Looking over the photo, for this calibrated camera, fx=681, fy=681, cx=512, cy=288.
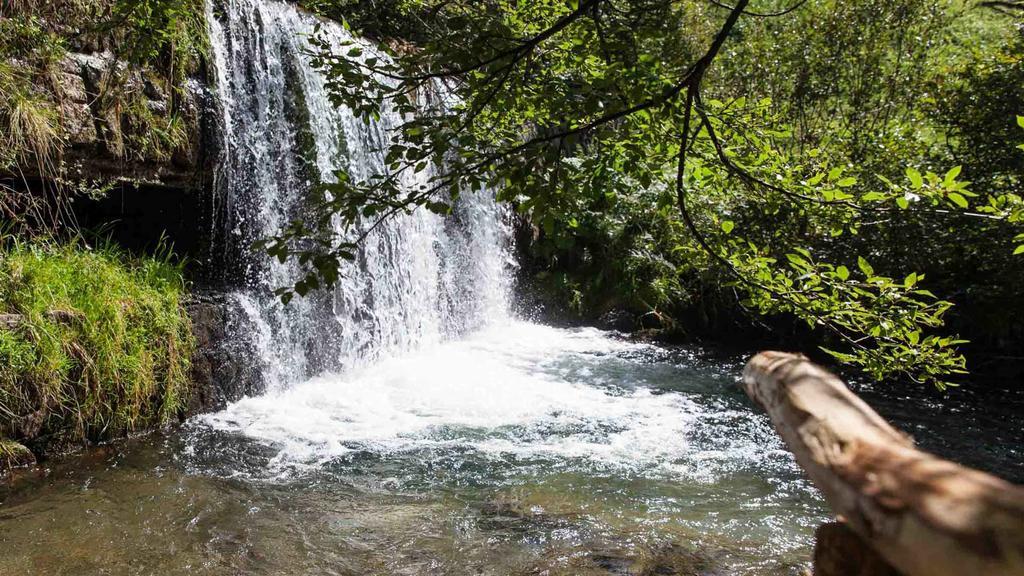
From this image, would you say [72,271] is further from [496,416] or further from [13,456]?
[496,416]

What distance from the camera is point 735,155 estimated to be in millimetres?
3209

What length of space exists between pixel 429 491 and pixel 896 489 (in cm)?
405

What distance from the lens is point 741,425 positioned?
689 centimetres

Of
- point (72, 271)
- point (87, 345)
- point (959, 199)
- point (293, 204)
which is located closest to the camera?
point (959, 199)

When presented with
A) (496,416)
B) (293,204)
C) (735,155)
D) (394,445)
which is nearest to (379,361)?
(293,204)

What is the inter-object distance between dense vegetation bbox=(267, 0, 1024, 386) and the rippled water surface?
4.63ft

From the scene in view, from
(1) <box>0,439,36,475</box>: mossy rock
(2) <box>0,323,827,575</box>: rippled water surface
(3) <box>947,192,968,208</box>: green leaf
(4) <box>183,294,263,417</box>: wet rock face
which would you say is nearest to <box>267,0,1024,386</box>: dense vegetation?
(3) <box>947,192,968,208</box>: green leaf

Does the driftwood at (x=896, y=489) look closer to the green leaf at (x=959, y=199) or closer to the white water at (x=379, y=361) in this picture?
the green leaf at (x=959, y=199)

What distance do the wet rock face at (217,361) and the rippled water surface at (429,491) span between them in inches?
7.5

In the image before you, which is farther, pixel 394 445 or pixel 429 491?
pixel 394 445

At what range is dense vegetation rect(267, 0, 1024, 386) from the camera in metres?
2.68

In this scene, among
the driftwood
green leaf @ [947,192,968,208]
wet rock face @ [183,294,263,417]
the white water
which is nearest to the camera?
the driftwood

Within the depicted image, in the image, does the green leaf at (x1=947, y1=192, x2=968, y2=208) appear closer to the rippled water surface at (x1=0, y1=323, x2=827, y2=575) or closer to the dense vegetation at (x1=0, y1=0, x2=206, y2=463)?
the rippled water surface at (x1=0, y1=323, x2=827, y2=575)

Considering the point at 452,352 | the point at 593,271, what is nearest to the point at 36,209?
the point at 452,352
